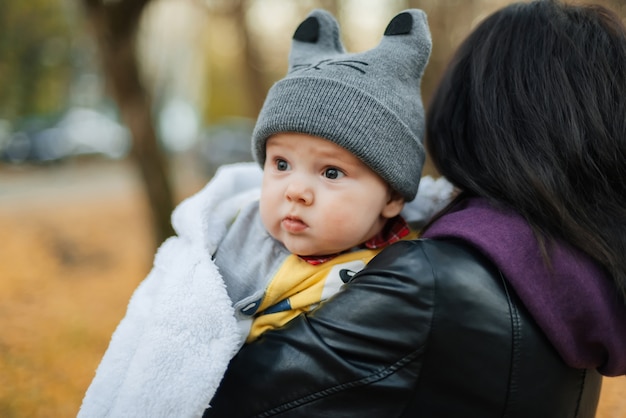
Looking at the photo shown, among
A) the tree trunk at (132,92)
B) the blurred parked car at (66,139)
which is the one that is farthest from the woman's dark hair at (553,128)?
the blurred parked car at (66,139)

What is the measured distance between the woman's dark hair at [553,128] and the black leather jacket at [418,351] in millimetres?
208

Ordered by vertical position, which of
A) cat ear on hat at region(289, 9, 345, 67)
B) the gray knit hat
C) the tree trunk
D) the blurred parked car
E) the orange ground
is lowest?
the blurred parked car

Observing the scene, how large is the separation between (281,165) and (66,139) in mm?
19583

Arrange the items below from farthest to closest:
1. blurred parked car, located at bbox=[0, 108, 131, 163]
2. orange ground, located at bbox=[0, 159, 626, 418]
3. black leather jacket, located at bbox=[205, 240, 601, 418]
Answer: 1. blurred parked car, located at bbox=[0, 108, 131, 163]
2. orange ground, located at bbox=[0, 159, 626, 418]
3. black leather jacket, located at bbox=[205, 240, 601, 418]

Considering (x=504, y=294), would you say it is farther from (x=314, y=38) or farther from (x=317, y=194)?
(x=314, y=38)

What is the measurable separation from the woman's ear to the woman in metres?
0.27

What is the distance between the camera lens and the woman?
4.30ft

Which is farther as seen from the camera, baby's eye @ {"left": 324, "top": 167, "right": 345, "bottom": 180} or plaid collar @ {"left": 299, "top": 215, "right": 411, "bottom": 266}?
plaid collar @ {"left": 299, "top": 215, "right": 411, "bottom": 266}

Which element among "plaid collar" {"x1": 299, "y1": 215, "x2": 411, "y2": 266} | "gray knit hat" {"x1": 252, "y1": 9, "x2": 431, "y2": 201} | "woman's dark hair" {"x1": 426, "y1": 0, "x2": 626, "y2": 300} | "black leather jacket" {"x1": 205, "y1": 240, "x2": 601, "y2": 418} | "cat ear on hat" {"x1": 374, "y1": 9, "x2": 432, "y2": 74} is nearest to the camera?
"black leather jacket" {"x1": 205, "y1": 240, "x2": 601, "y2": 418}

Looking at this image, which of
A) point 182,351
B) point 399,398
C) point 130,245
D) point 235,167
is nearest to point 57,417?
point 235,167

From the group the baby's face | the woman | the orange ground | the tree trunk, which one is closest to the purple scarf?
the woman

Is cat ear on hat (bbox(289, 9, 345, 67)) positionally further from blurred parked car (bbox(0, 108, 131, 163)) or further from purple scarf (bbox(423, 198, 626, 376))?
blurred parked car (bbox(0, 108, 131, 163))

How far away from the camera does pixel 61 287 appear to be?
273 inches

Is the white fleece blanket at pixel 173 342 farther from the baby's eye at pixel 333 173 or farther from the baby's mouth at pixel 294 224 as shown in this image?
the baby's eye at pixel 333 173
